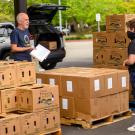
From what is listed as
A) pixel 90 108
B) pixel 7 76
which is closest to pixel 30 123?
pixel 7 76

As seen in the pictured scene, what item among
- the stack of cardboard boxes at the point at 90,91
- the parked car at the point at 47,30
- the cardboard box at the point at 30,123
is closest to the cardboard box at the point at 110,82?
the stack of cardboard boxes at the point at 90,91

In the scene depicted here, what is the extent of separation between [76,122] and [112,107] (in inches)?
31.0

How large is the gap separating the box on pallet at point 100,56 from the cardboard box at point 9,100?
352 cm

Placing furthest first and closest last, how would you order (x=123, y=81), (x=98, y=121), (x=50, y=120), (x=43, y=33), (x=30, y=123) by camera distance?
1. (x=43, y=33)
2. (x=123, y=81)
3. (x=98, y=121)
4. (x=50, y=120)
5. (x=30, y=123)

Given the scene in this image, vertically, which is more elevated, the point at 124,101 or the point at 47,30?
the point at 47,30

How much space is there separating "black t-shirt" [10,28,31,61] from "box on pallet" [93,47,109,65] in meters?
2.14

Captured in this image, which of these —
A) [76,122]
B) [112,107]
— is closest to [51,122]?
[76,122]

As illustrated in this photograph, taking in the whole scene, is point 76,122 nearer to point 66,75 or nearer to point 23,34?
point 66,75

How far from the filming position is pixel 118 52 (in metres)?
11.1

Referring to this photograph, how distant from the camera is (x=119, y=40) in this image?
1107 centimetres

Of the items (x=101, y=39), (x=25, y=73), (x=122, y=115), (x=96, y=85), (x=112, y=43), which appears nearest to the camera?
(x=25, y=73)

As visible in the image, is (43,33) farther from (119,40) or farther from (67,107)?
(67,107)

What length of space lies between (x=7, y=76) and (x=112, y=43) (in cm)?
363

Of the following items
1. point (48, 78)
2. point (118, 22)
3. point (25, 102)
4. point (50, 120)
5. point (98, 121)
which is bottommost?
point (98, 121)
